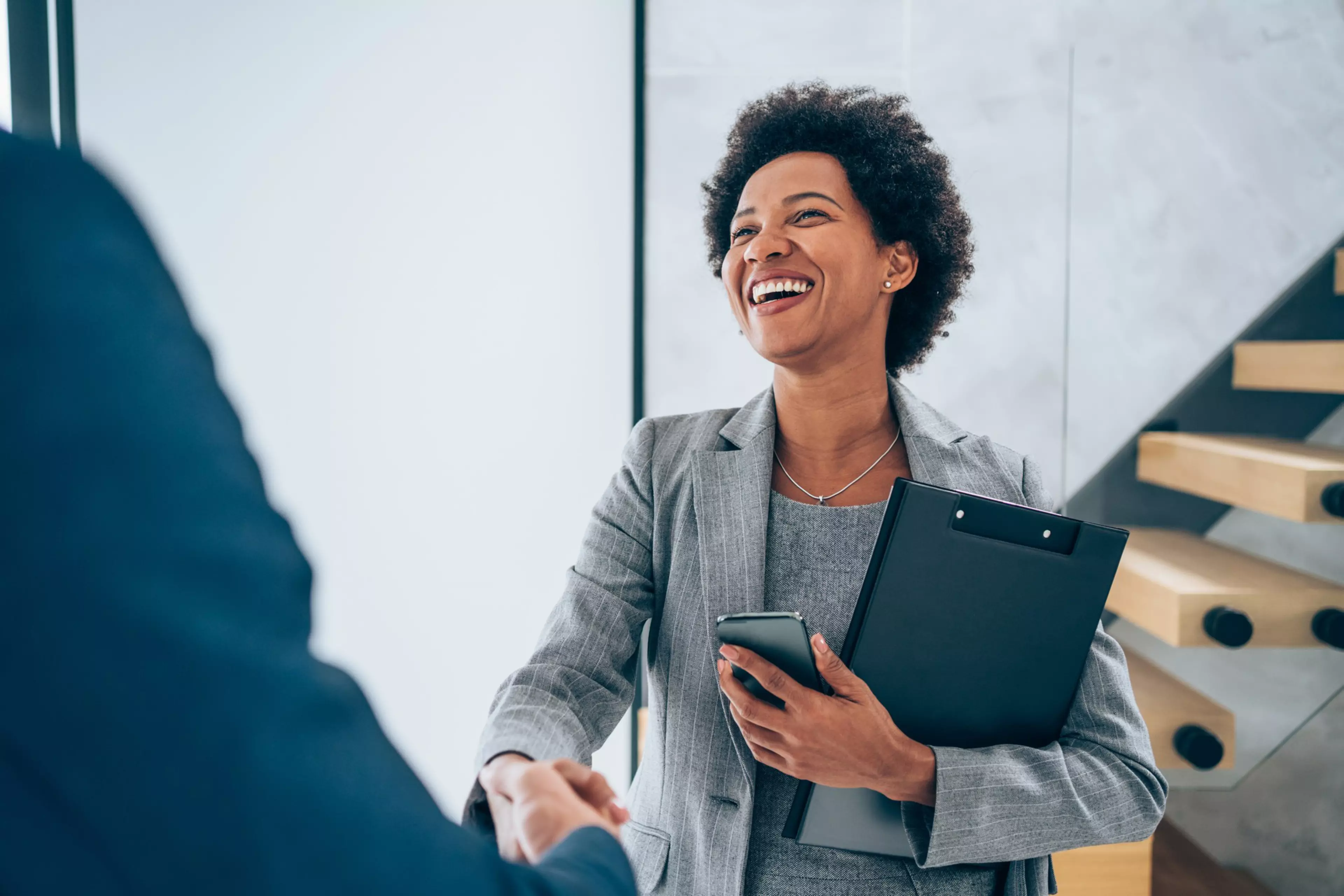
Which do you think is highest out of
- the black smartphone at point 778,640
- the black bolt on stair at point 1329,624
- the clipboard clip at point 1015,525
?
the clipboard clip at point 1015,525

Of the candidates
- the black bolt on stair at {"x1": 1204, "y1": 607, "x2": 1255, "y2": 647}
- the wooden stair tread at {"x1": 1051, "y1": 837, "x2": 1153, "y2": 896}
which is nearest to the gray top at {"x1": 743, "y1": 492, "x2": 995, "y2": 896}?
the wooden stair tread at {"x1": 1051, "y1": 837, "x2": 1153, "y2": 896}

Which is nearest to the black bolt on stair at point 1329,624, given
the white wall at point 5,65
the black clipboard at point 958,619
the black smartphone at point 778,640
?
the black clipboard at point 958,619

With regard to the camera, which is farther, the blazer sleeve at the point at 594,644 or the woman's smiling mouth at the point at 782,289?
the woman's smiling mouth at the point at 782,289

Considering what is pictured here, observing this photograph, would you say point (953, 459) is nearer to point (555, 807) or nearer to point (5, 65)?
point (555, 807)

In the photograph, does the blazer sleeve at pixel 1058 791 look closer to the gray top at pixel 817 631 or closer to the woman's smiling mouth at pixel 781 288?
the gray top at pixel 817 631

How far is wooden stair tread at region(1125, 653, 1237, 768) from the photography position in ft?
6.75

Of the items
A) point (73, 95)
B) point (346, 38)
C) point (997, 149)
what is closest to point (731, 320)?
point (997, 149)

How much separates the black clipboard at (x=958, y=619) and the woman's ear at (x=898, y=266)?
46 centimetres

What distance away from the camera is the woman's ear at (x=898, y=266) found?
1.24 metres

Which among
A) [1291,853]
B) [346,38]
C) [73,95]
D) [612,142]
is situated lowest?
[1291,853]

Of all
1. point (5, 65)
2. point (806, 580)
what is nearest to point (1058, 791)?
point (806, 580)

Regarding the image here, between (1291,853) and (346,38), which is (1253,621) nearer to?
(1291,853)

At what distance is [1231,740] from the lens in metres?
2.10

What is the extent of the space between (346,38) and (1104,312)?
2.20m
